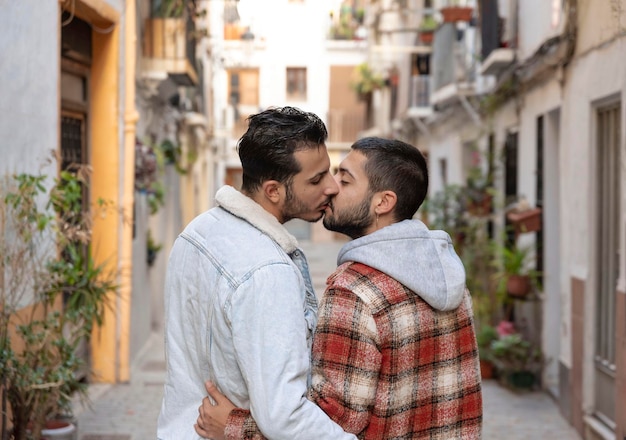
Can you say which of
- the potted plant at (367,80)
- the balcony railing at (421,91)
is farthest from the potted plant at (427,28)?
the potted plant at (367,80)

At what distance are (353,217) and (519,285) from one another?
279 inches

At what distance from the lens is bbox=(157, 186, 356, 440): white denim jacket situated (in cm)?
240

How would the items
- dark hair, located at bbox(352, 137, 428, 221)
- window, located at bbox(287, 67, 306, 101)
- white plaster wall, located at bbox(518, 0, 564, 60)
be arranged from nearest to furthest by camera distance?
dark hair, located at bbox(352, 137, 428, 221), white plaster wall, located at bbox(518, 0, 564, 60), window, located at bbox(287, 67, 306, 101)

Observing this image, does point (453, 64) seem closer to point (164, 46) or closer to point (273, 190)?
point (164, 46)

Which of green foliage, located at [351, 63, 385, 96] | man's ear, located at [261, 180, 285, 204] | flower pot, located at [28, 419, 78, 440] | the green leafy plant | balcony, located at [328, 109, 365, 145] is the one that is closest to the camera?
man's ear, located at [261, 180, 285, 204]

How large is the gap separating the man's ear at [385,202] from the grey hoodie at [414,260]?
0.17 ft

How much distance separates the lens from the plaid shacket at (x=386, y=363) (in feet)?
8.40

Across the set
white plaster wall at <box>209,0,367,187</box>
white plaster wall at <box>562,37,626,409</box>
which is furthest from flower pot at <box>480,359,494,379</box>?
white plaster wall at <box>209,0,367,187</box>

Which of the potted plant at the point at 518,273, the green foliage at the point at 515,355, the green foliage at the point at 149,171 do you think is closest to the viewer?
the green foliage at the point at 515,355

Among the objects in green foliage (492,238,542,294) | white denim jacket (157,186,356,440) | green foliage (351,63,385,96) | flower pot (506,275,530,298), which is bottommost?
flower pot (506,275,530,298)

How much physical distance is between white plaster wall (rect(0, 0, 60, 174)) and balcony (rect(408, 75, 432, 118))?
42.3 ft

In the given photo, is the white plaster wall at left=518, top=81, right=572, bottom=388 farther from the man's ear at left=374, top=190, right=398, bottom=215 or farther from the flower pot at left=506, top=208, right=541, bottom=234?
the man's ear at left=374, top=190, right=398, bottom=215

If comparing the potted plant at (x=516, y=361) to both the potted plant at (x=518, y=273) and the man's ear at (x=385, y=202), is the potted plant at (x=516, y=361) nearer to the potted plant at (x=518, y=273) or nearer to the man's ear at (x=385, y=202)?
the potted plant at (x=518, y=273)

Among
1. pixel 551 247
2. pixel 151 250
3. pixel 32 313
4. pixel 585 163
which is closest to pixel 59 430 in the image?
pixel 32 313
